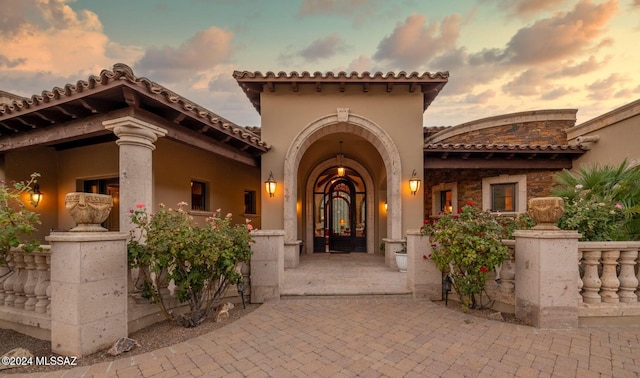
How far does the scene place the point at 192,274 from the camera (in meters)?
3.51

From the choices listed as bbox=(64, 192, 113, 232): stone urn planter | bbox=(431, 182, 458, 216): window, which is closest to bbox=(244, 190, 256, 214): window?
bbox=(64, 192, 113, 232): stone urn planter

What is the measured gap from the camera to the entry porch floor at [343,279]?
4.86 m

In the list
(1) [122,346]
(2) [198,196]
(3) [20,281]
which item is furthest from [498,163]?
(3) [20,281]

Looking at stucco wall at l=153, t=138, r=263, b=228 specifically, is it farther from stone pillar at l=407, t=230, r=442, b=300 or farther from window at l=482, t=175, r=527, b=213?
window at l=482, t=175, r=527, b=213

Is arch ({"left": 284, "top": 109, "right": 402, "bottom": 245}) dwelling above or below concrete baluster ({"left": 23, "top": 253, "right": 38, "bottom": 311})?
above

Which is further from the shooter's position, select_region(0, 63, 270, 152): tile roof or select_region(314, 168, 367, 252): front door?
select_region(314, 168, 367, 252): front door

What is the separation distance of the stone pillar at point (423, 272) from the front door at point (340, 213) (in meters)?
6.58

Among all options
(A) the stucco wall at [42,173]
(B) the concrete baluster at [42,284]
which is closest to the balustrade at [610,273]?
(B) the concrete baluster at [42,284]

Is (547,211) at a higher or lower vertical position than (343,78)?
lower

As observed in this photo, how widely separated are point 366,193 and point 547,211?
7584 mm

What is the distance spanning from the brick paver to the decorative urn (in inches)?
53.3

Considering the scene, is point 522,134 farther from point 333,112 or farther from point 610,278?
point 610,278

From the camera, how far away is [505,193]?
8773mm

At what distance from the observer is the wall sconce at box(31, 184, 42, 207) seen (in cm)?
666
